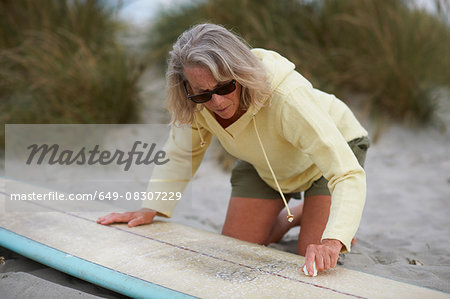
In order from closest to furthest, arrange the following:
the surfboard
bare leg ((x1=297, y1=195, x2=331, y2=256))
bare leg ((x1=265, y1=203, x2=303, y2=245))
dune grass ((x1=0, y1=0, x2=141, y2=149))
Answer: the surfboard
bare leg ((x1=297, y1=195, x2=331, y2=256))
bare leg ((x1=265, y1=203, x2=303, y2=245))
dune grass ((x1=0, y1=0, x2=141, y2=149))

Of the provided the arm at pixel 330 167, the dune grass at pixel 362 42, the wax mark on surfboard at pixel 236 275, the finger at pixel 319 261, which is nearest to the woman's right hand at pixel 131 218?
the wax mark on surfboard at pixel 236 275

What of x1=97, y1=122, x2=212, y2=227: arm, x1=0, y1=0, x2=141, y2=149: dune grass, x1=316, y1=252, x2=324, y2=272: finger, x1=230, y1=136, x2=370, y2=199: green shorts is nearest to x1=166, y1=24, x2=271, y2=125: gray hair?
x1=97, y1=122, x2=212, y2=227: arm

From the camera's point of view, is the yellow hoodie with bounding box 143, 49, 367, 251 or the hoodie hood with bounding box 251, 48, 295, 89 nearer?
the yellow hoodie with bounding box 143, 49, 367, 251

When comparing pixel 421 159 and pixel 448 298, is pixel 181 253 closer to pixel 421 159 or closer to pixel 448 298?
pixel 448 298

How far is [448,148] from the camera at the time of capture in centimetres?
481

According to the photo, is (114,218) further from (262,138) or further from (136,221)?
(262,138)

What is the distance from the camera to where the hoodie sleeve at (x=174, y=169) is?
2.50 metres

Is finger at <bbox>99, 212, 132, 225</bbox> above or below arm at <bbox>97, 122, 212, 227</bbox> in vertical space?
below

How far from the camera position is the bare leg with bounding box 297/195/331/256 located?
2.37 m

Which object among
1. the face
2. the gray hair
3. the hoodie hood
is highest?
the hoodie hood

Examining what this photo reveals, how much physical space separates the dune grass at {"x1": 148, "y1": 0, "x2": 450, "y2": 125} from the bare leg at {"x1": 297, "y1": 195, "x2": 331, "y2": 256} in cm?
262

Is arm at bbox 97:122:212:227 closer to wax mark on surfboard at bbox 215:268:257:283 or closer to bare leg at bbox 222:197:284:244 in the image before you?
bare leg at bbox 222:197:284:244

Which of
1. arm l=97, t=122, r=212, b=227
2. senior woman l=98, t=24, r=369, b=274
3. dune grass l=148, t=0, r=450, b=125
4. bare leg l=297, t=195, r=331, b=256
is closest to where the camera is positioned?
senior woman l=98, t=24, r=369, b=274

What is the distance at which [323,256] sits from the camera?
5.84 ft
